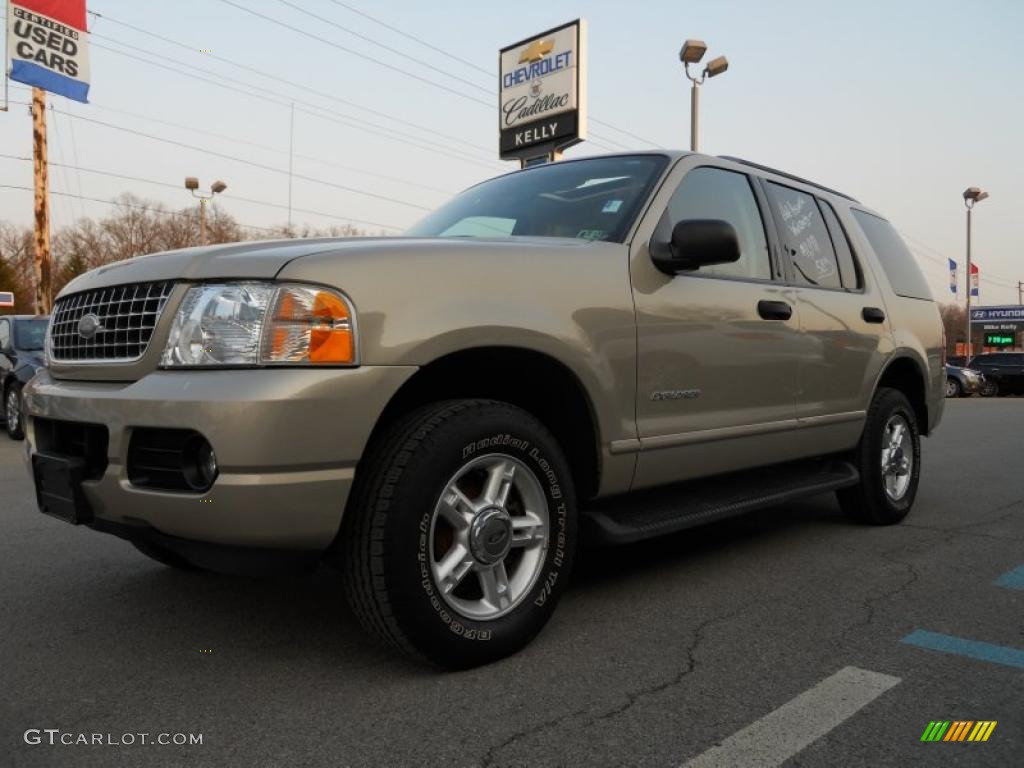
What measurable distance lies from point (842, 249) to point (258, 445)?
3591 mm

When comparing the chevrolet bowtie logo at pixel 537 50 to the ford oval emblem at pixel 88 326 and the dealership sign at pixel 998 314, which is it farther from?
the dealership sign at pixel 998 314

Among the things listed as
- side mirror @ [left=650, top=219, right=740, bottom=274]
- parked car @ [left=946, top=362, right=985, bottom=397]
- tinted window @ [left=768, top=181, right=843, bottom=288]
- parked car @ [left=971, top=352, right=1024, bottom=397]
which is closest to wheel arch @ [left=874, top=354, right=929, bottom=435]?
tinted window @ [left=768, top=181, right=843, bottom=288]

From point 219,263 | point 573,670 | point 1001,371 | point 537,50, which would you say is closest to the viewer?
point 219,263

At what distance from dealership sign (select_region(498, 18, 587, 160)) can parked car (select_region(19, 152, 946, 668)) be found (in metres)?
19.0

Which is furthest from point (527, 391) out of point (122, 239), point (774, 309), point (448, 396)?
point (122, 239)

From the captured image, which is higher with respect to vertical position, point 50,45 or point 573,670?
point 50,45

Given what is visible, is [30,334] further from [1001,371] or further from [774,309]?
[1001,371]

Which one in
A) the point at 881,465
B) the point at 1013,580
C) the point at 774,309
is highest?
the point at 774,309

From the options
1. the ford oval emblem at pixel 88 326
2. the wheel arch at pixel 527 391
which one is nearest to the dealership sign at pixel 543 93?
the wheel arch at pixel 527 391

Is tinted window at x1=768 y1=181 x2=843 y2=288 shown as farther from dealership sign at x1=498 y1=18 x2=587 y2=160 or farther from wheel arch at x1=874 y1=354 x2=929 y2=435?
dealership sign at x1=498 y1=18 x2=587 y2=160

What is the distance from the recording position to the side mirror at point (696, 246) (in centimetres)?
312

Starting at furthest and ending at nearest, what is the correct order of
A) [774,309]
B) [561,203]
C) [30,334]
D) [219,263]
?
[30,334] → [774,309] → [561,203] → [219,263]

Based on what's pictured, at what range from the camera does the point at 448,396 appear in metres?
2.91

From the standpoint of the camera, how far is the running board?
3102mm
